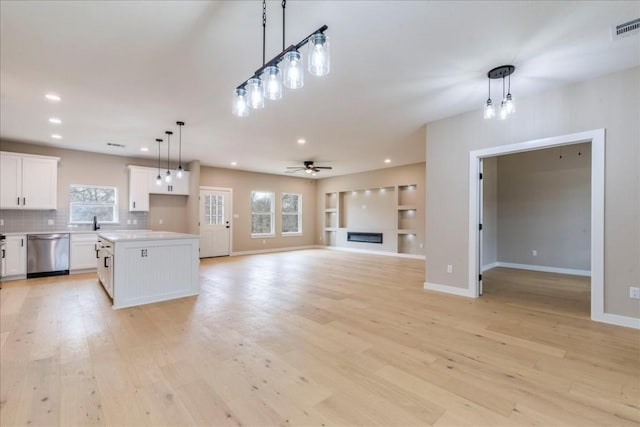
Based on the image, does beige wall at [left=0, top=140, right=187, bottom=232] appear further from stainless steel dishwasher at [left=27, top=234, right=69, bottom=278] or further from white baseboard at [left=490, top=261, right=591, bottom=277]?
white baseboard at [left=490, top=261, right=591, bottom=277]

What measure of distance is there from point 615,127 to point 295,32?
141 inches

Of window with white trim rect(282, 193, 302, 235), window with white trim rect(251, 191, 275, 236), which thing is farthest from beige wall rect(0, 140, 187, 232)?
window with white trim rect(282, 193, 302, 235)

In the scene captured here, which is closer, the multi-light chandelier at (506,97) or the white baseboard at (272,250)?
the multi-light chandelier at (506,97)

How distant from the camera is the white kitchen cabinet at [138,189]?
6.97 m

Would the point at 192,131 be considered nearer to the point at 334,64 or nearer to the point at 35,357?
the point at 334,64

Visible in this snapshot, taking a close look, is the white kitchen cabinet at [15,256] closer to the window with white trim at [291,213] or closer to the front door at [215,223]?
the front door at [215,223]

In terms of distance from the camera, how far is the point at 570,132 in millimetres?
3486

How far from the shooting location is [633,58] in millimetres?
2893

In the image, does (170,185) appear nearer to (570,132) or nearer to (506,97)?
(506,97)

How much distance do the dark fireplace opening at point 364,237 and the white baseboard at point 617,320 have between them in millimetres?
6178

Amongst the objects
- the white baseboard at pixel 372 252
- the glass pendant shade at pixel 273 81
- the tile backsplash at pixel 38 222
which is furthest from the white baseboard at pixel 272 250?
the glass pendant shade at pixel 273 81

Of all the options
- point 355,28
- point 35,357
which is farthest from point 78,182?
point 355,28

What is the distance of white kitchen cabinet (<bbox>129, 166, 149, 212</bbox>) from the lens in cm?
697

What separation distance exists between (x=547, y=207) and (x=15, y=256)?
34.8 ft
